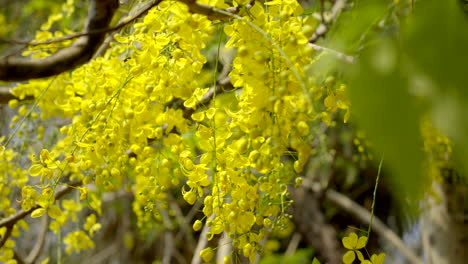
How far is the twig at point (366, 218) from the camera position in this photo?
2420mm

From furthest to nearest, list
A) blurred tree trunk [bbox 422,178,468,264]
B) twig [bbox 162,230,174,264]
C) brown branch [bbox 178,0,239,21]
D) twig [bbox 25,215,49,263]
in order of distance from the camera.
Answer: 1. twig [bbox 162,230,174,264]
2. blurred tree trunk [bbox 422,178,468,264]
3. twig [bbox 25,215,49,263]
4. brown branch [bbox 178,0,239,21]

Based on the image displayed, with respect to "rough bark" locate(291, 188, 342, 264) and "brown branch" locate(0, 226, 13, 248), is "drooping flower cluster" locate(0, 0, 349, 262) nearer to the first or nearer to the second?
"brown branch" locate(0, 226, 13, 248)

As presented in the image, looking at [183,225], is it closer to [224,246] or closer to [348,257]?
[224,246]

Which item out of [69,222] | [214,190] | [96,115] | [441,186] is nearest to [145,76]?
[96,115]

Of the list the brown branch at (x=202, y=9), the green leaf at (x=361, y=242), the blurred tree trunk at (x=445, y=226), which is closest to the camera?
the brown branch at (x=202, y=9)

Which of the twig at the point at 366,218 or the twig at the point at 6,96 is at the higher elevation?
the twig at the point at 6,96

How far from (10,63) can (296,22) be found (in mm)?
440

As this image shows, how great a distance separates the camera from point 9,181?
4.99 ft

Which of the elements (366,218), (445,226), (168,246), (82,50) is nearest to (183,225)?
(168,246)

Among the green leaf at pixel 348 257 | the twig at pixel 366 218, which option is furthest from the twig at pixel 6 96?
the twig at pixel 366 218

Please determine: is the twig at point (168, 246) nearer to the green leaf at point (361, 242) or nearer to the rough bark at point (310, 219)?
the rough bark at point (310, 219)

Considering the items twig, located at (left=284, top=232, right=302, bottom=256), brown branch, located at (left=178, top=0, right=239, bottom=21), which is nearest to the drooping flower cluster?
brown branch, located at (left=178, top=0, right=239, bottom=21)

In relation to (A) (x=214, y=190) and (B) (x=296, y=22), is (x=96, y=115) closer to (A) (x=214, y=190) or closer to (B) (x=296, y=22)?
(A) (x=214, y=190)

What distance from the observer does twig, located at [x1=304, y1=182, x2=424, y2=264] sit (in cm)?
242
